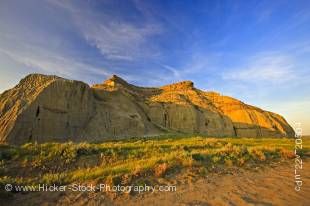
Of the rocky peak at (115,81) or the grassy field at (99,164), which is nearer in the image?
the grassy field at (99,164)

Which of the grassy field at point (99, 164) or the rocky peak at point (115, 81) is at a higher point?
the rocky peak at point (115, 81)

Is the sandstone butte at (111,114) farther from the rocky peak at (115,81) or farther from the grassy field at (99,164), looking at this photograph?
the grassy field at (99,164)

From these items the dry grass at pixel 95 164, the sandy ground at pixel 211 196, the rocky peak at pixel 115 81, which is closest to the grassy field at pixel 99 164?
the dry grass at pixel 95 164

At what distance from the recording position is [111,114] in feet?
167

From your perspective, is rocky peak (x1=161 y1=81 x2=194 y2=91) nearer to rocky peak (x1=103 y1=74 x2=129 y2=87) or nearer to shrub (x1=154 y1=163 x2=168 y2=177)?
rocky peak (x1=103 y1=74 x2=129 y2=87)

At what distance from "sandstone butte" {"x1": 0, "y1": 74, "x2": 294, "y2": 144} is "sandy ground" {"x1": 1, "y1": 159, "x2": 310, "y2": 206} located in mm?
28903

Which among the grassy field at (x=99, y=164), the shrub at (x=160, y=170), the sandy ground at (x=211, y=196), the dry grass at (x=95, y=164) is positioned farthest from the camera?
the shrub at (x=160, y=170)

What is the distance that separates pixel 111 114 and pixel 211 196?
43915mm

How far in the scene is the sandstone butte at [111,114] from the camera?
118ft

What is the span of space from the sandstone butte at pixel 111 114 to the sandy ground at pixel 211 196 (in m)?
28.9

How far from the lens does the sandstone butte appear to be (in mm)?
35969

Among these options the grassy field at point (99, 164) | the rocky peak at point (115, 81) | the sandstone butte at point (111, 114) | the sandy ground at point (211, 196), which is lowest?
the sandy ground at point (211, 196)

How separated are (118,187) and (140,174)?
139 cm

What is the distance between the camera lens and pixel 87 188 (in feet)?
26.6
